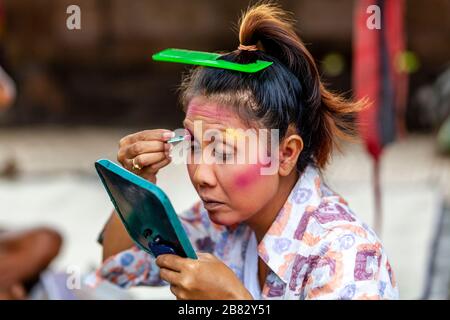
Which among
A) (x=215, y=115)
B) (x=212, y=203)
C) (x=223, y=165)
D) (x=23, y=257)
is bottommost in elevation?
(x=23, y=257)

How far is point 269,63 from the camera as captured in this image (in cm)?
201

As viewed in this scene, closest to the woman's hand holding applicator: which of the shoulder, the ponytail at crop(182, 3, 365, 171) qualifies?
the ponytail at crop(182, 3, 365, 171)

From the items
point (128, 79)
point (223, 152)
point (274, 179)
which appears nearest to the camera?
point (223, 152)

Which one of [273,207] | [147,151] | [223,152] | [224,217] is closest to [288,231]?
[273,207]

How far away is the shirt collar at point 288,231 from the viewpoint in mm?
2061

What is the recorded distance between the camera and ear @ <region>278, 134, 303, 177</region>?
80.6 inches

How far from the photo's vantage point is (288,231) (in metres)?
2.09

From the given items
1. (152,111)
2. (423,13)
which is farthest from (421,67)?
(152,111)

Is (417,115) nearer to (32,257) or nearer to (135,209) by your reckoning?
(32,257)

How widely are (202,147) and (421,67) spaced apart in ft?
20.7

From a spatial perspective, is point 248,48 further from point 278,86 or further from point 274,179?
point 274,179

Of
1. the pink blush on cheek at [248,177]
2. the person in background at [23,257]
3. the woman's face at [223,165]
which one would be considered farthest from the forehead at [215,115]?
the person in background at [23,257]

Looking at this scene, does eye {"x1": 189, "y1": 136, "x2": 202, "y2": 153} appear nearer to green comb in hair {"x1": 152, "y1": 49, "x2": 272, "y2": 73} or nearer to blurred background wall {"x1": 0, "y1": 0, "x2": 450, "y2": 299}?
green comb in hair {"x1": 152, "y1": 49, "x2": 272, "y2": 73}

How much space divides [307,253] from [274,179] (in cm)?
21
